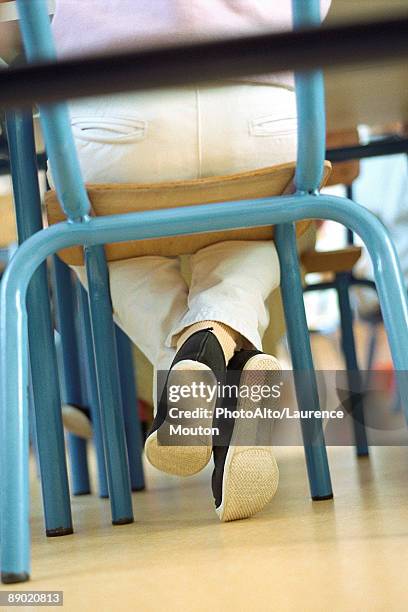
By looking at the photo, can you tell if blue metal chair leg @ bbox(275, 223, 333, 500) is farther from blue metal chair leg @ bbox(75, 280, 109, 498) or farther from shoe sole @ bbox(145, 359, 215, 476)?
blue metal chair leg @ bbox(75, 280, 109, 498)

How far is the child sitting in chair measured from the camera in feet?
3.17

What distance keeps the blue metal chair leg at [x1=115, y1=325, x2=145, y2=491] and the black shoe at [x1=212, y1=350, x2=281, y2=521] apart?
2.08ft

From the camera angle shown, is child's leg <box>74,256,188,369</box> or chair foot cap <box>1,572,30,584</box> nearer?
chair foot cap <box>1,572,30,584</box>

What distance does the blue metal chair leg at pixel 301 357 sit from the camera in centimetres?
117

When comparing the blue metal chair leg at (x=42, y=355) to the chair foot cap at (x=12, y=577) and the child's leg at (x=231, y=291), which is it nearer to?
the child's leg at (x=231, y=291)

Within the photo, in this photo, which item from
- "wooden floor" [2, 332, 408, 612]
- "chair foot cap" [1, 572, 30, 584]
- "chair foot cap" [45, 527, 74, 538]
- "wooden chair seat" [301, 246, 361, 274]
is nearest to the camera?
"wooden floor" [2, 332, 408, 612]

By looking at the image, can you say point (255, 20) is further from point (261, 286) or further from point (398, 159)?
point (398, 159)

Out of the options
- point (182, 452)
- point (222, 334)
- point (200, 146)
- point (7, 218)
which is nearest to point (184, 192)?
point (200, 146)

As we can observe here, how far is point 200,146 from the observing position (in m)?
1.02

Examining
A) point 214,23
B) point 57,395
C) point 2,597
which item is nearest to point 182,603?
point 2,597

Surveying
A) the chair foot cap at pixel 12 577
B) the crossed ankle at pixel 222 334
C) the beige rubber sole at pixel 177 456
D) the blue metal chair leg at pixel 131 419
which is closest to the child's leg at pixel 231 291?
the crossed ankle at pixel 222 334

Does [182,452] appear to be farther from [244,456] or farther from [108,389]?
[108,389]

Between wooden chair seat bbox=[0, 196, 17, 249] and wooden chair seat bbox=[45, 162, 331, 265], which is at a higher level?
wooden chair seat bbox=[0, 196, 17, 249]

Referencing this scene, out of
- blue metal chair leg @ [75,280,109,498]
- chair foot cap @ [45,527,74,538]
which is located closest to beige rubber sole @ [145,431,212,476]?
chair foot cap @ [45,527,74,538]
